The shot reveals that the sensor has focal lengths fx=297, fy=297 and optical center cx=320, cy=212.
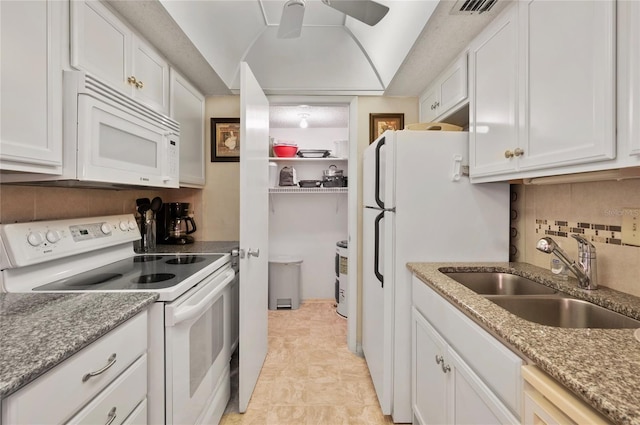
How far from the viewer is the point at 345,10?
1.42 metres

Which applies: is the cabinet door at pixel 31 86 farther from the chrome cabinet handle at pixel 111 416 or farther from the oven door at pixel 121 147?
the chrome cabinet handle at pixel 111 416

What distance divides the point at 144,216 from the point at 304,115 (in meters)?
1.89

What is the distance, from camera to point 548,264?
1.48m

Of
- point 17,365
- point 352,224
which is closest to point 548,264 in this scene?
point 352,224

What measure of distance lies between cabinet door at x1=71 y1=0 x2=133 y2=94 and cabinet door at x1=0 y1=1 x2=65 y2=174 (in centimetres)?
6

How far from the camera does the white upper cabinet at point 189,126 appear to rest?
6.47ft

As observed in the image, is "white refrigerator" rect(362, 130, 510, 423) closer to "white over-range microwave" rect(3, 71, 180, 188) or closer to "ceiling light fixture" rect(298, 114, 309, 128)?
"white over-range microwave" rect(3, 71, 180, 188)

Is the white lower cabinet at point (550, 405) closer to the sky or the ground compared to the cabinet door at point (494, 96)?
closer to the ground

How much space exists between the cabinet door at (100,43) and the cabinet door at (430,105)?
1.85 meters

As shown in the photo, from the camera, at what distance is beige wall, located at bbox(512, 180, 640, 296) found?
1092 mm

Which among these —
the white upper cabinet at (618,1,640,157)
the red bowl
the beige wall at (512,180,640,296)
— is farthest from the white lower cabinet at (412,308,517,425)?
the red bowl

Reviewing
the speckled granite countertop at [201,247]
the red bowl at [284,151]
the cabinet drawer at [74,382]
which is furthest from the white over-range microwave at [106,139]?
the red bowl at [284,151]

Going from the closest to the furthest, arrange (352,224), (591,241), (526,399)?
1. (526,399)
2. (591,241)
3. (352,224)

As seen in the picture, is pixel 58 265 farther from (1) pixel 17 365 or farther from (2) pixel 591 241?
(2) pixel 591 241
